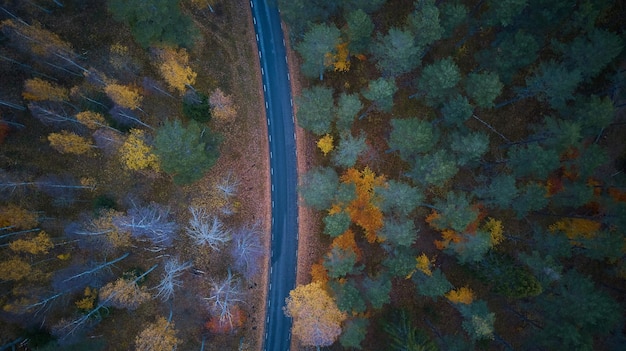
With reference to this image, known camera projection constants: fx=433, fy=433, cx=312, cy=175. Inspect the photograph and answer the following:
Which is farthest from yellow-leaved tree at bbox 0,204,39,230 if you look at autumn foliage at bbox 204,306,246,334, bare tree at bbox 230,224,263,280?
autumn foliage at bbox 204,306,246,334

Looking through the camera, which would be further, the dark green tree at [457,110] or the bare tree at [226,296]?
the bare tree at [226,296]

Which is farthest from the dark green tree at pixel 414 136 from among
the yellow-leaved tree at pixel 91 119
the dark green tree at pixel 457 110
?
the yellow-leaved tree at pixel 91 119

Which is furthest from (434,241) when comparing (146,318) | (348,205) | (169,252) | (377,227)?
(146,318)

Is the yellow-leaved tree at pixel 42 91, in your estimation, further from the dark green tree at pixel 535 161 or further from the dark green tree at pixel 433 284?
the dark green tree at pixel 535 161

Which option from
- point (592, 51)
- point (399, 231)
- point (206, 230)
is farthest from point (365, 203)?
point (592, 51)

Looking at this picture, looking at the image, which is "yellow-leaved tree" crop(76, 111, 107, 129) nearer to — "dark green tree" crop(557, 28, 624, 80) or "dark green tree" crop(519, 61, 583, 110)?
"dark green tree" crop(519, 61, 583, 110)

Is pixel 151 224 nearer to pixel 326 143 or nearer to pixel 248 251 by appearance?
pixel 248 251
